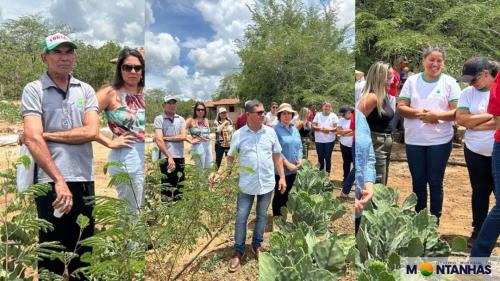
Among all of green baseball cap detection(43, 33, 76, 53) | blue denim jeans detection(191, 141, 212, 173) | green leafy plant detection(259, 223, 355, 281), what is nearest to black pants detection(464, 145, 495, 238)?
green leafy plant detection(259, 223, 355, 281)

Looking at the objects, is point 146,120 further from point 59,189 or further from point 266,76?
point 266,76

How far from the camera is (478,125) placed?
290 centimetres

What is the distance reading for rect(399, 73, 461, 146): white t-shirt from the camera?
2877 mm

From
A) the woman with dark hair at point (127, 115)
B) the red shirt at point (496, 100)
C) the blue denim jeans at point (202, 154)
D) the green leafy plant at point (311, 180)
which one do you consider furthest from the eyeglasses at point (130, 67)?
the red shirt at point (496, 100)

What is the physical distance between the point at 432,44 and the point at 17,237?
2.82m

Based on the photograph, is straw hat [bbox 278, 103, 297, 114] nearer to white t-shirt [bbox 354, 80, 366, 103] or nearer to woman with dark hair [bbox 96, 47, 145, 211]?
white t-shirt [bbox 354, 80, 366, 103]

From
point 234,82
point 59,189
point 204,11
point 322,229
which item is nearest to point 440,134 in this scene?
point 322,229

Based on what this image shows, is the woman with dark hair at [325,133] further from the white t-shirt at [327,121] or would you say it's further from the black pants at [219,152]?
the black pants at [219,152]

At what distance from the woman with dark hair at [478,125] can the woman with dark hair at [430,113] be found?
0.30ft

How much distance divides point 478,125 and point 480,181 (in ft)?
1.65

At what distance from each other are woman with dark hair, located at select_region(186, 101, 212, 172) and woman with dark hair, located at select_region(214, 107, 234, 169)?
0.10 meters

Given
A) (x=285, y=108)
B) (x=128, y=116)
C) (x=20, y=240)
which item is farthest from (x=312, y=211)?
(x=20, y=240)

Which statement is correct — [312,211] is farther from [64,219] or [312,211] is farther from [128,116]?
[64,219]

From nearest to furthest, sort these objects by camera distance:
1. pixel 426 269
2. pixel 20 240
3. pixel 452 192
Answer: pixel 20 240 < pixel 426 269 < pixel 452 192
